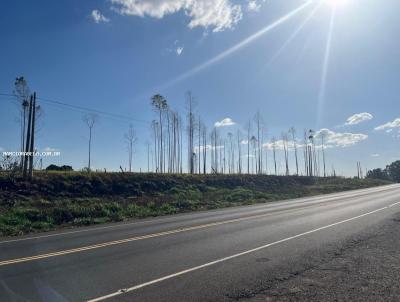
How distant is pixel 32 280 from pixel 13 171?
25444 millimetres

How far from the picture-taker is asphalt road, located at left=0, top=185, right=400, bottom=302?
6.23 m

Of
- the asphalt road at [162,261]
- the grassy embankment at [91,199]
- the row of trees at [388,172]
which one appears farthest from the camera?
the row of trees at [388,172]

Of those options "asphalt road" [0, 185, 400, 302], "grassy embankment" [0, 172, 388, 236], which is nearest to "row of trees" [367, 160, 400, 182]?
"grassy embankment" [0, 172, 388, 236]

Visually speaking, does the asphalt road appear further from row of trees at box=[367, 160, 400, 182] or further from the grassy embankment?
row of trees at box=[367, 160, 400, 182]

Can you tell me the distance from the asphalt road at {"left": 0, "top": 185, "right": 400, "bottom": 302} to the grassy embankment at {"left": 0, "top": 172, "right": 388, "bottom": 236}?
634cm

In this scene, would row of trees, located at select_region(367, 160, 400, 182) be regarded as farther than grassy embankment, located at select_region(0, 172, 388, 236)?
Yes

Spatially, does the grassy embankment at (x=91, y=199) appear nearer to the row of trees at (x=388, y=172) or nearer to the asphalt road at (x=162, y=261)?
the asphalt road at (x=162, y=261)

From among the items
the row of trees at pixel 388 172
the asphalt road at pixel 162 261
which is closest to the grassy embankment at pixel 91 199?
the asphalt road at pixel 162 261

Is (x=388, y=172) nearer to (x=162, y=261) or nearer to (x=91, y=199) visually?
(x=91, y=199)

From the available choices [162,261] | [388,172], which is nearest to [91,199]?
[162,261]

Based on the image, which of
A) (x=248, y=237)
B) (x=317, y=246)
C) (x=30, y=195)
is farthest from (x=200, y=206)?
(x=317, y=246)

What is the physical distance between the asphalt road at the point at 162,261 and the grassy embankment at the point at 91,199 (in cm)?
634

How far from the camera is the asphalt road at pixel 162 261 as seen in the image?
6230 millimetres

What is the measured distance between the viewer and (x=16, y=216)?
1917 centimetres
